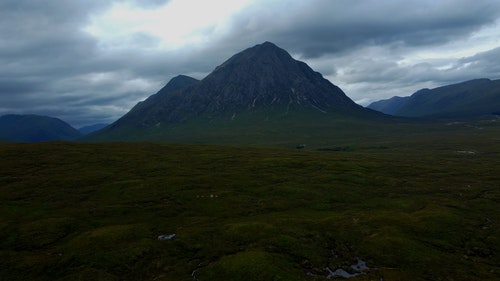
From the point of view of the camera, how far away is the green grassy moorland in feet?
167

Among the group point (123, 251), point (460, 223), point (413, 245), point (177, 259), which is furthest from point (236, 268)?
point (460, 223)

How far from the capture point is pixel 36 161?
130500mm

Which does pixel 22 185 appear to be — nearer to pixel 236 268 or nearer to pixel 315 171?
pixel 236 268

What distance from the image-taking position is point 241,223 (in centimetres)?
6769

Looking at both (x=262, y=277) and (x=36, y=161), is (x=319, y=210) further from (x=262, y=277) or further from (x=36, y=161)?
(x=36, y=161)

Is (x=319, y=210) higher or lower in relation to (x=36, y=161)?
lower

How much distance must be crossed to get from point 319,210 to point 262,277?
38.5m

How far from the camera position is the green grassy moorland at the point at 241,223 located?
167 ft

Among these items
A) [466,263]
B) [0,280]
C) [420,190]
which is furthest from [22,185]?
[420,190]

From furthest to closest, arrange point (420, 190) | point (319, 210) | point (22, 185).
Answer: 1. point (420, 190)
2. point (22, 185)
3. point (319, 210)

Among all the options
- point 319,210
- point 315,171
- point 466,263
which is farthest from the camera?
point 315,171

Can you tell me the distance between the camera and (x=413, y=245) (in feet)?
193

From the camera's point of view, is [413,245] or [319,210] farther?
[319,210]

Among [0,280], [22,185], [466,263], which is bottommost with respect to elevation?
[466,263]
